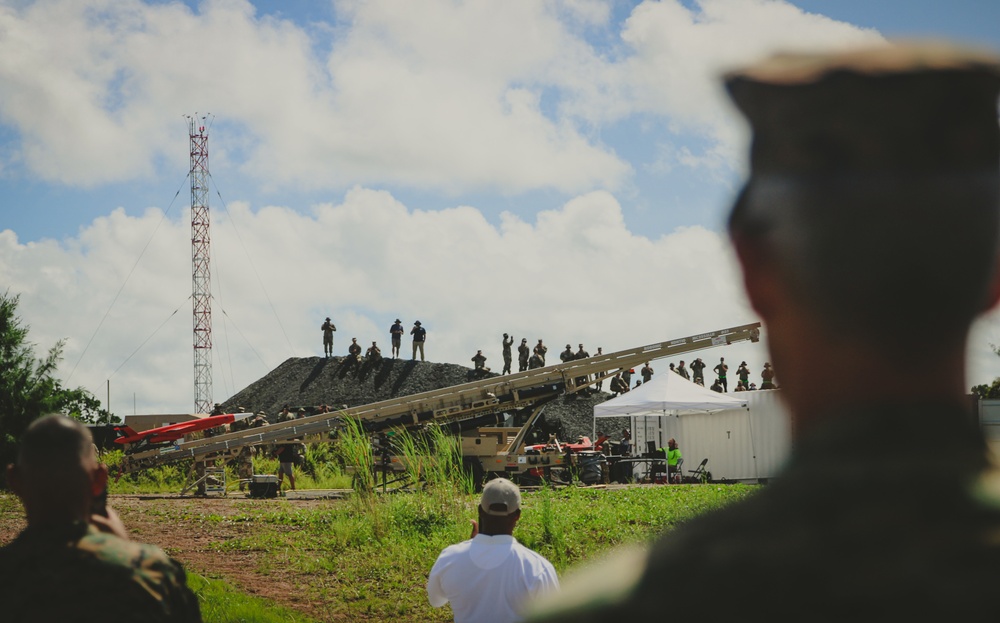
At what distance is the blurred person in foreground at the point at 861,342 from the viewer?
93 centimetres

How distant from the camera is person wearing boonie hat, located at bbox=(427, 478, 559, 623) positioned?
5012mm

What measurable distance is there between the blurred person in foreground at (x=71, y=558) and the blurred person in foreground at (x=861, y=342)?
1913mm

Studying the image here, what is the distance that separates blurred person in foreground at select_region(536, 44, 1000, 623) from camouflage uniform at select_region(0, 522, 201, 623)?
1907mm

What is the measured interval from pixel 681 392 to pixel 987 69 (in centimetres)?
2616

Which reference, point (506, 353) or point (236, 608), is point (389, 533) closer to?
point (236, 608)

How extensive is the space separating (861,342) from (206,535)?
15841 mm

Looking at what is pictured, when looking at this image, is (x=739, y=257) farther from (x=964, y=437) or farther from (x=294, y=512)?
(x=294, y=512)

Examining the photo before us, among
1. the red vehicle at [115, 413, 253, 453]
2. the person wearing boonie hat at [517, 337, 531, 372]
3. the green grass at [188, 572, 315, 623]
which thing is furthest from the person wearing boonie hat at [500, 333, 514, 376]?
the green grass at [188, 572, 315, 623]

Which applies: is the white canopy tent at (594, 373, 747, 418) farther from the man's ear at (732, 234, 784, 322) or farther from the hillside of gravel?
the man's ear at (732, 234, 784, 322)

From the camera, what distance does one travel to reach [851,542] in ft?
3.05

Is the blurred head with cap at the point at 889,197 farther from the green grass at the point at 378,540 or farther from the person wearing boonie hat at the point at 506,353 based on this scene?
the person wearing boonie hat at the point at 506,353

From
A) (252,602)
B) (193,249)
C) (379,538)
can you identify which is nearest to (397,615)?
(252,602)

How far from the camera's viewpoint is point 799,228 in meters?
1.03

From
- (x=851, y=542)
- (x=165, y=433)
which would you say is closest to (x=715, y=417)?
(x=165, y=433)
